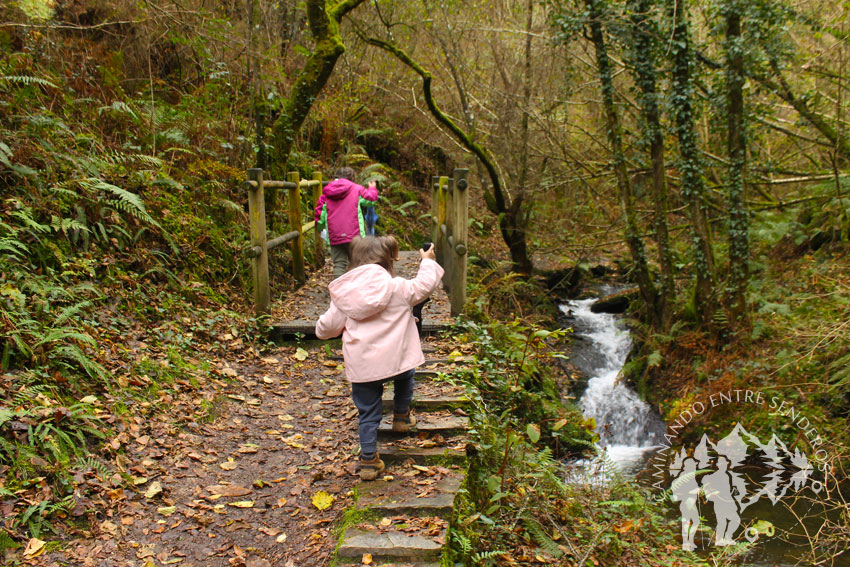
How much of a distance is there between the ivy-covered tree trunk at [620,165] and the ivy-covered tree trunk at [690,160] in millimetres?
869

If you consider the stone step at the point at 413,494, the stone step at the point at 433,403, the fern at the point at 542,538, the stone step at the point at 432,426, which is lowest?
the fern at the point at 542,538

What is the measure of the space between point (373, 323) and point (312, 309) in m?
3.77

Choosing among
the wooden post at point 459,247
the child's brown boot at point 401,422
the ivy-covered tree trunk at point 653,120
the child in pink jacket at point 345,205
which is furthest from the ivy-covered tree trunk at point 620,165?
the child's brown boot at point 401,422

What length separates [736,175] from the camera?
28.4 ft

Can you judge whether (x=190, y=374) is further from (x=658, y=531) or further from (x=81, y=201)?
(x=658, y=531)

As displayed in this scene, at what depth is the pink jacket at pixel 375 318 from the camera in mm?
3592

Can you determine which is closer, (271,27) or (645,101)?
(645,101)

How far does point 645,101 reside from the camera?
9312mm

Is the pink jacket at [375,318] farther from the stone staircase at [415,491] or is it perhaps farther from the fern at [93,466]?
the fern at [93,466]

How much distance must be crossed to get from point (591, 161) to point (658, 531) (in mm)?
7674

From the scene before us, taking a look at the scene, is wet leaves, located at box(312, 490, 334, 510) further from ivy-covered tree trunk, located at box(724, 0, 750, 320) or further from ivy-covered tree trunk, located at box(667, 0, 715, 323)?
ivy-covered tree trunk, located at box(667, 0, 715, 323)

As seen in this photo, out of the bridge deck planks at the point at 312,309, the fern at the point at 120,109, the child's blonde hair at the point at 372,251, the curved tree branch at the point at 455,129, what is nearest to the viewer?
the child's blonde hair at the point at 372,251

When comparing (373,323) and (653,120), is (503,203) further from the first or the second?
(373,323)

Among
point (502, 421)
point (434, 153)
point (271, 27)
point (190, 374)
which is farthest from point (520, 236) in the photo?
point (190, 374)
